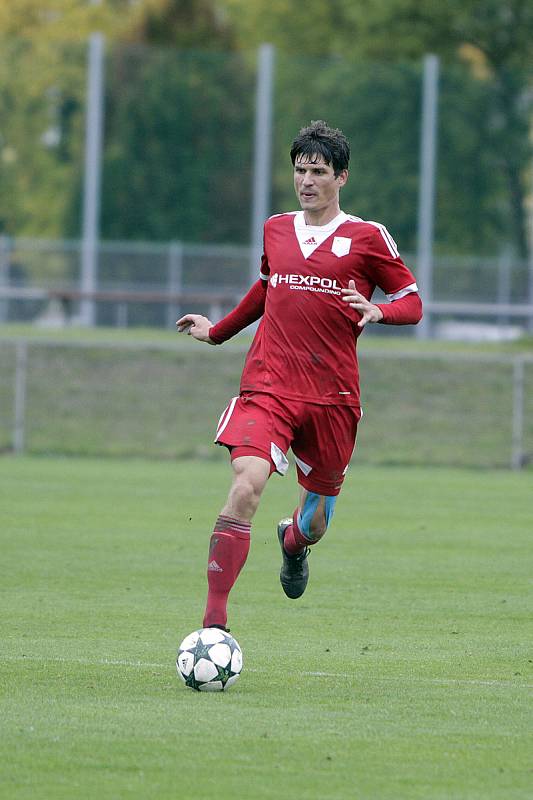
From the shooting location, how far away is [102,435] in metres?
24.0

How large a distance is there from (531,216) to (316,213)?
166ft

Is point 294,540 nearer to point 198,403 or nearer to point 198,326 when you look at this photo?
point 198,326

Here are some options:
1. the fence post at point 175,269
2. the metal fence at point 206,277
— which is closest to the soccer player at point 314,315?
the metal fence at point 206,277

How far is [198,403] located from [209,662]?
17.7 metres

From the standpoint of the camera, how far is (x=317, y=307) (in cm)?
809

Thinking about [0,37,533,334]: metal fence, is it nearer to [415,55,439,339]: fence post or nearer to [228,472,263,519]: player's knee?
[415,55,439,339]: fence post

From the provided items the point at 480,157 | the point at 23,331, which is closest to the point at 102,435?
the point at 23,331

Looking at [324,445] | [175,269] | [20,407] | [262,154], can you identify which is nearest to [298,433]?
[324,445]

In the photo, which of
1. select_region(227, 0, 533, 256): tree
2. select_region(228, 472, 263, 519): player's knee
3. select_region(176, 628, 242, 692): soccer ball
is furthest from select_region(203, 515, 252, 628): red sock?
select_region(227, 0, 533, 256): tree

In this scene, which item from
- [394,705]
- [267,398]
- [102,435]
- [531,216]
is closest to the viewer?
[394,705]

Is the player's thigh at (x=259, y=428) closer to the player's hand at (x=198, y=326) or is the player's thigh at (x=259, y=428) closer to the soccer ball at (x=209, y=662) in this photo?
the player's hand at (x=198, y=326)

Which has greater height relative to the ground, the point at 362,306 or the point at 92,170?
the point at 92,170

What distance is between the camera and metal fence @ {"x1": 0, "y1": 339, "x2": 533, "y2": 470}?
76.4ft

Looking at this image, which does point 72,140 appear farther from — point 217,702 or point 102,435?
point 217,702
